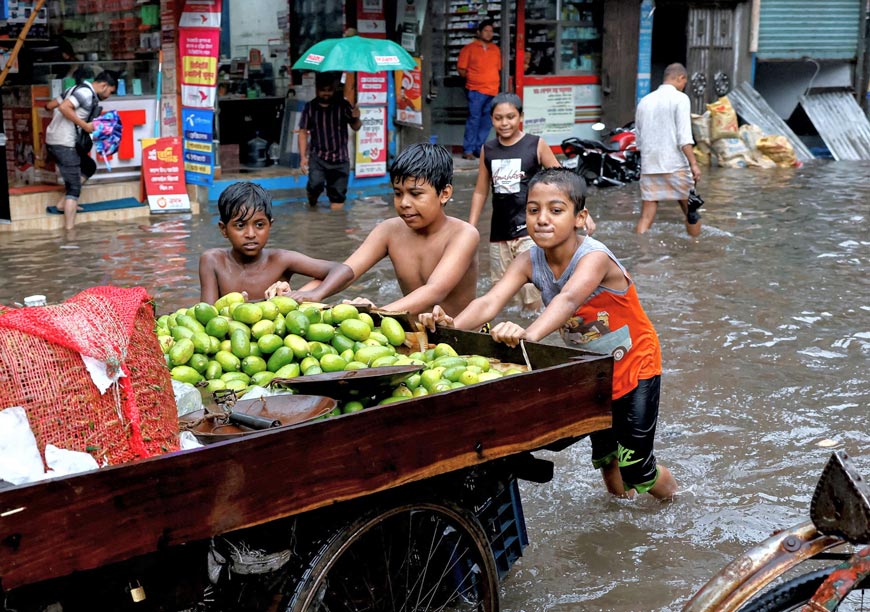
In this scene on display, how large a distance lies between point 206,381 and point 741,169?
1406cm

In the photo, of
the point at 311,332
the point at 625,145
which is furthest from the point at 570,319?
the point at 625,145

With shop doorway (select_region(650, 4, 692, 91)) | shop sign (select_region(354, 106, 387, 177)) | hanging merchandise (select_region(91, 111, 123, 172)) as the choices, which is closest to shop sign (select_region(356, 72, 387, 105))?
shop sign (select_region(354, 106, 387, 177))

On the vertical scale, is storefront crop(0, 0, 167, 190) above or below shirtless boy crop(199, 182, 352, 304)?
above

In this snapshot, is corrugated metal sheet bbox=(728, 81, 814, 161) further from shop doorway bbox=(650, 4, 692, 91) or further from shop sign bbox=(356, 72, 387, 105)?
shop sign bbox=(356, 72, 387, 105)

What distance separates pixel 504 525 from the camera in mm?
3535

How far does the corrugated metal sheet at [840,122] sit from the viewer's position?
17609 mm

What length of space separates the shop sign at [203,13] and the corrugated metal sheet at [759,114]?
922 cm

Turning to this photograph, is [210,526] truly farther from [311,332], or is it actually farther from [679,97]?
[679,97]

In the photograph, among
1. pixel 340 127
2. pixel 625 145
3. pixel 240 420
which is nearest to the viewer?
pixel 240 420

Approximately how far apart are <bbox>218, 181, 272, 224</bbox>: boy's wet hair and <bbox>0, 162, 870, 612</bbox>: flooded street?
1.79 metres

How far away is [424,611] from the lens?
3.36m

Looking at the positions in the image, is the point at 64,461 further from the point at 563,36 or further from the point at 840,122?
the point at 840,122

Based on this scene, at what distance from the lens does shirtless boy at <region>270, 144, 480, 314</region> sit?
4.29 meters

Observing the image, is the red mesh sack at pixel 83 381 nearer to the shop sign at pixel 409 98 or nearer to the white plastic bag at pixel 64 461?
the white plastic bag at pixel 64 461
